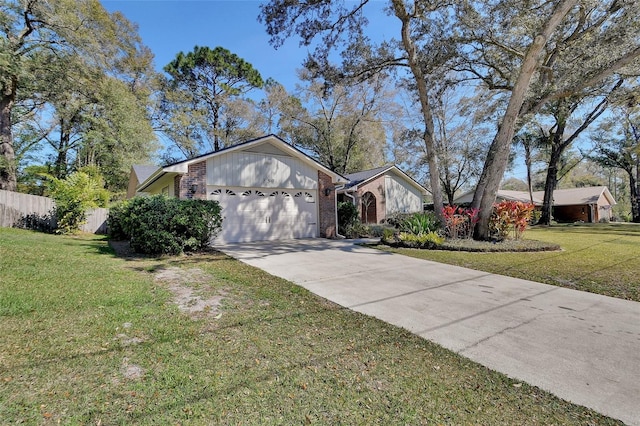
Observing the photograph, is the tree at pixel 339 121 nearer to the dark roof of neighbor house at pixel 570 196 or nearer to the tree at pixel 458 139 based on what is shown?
the tree at pixel 458 139

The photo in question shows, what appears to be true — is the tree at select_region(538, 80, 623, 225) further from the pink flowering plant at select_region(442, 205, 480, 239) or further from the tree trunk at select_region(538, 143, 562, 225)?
the pink flowering plant at select_region(442, 205, 480, 239)

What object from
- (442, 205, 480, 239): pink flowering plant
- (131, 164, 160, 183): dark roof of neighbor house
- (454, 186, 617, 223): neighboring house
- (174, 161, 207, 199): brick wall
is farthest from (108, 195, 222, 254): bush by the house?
(454, 186, 617, 223): neighboring house

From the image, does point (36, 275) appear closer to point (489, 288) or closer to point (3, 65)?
point (489, 288)

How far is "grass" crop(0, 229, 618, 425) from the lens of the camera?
2.17 m

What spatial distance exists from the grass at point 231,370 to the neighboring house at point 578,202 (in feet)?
93.3

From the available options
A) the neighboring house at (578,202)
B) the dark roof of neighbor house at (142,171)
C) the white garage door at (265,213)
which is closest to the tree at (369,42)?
the white garage door at (265,213)

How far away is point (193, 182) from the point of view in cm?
1058

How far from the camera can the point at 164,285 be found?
5.28 meters

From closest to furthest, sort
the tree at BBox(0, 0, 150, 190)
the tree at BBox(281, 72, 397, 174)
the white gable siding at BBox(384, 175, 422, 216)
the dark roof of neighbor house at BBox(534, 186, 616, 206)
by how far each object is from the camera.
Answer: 1. the tree at BBox(0, 0, 150, 190)
2. the white gable siding at BBox(384, 175, 422, 216)
3. the tree at BBox(281, 72, 397, 174)
4. the dark roof of neighbor house at BBox(534, 186, 616, 206)

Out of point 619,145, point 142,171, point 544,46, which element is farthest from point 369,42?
point 619,145

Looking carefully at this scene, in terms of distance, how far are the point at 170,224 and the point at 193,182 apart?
9.90 ft

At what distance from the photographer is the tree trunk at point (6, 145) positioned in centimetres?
1573

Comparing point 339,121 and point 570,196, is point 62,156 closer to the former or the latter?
point 339,121

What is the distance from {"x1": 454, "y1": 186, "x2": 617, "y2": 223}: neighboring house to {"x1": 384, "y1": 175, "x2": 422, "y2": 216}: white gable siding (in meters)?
8.45
